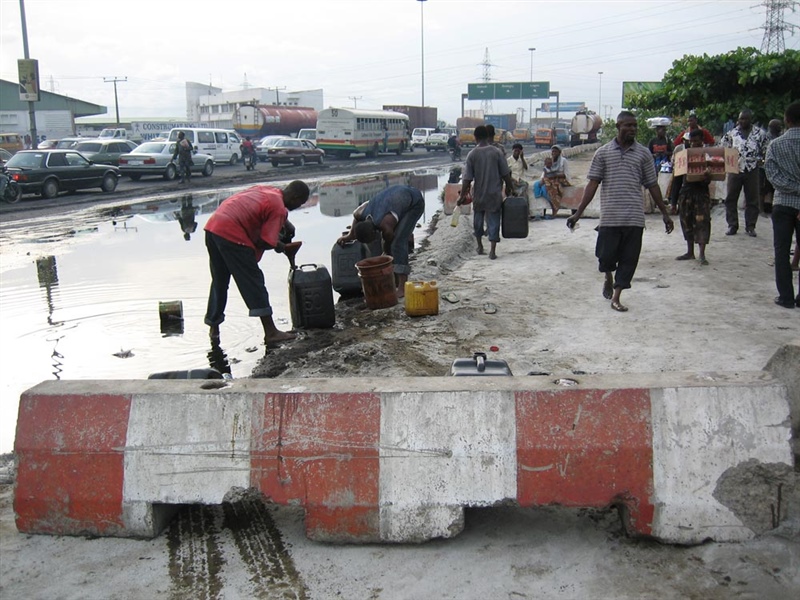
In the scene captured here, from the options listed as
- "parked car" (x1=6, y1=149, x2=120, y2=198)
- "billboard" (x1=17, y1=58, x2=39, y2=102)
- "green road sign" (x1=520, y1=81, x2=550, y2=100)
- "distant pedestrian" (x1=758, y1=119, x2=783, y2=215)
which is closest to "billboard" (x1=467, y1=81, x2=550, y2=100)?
"green road sign" (x1=520, y1=81, x2=550, y2=100)

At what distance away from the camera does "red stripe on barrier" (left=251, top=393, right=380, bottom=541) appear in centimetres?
337

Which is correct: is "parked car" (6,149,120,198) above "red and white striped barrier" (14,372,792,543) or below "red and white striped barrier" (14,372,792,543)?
above

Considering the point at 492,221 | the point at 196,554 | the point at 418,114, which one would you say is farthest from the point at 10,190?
the point at 418,114

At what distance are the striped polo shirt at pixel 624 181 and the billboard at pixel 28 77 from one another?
3053cm

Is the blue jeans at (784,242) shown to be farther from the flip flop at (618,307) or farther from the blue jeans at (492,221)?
the blue jeans at (492,221)

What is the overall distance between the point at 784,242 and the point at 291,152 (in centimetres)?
3145

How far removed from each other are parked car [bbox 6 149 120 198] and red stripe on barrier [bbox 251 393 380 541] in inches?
798

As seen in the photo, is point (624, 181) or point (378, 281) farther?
point (378, 281)

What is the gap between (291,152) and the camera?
121 ft

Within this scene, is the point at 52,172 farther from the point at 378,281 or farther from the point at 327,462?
the point at 327,462

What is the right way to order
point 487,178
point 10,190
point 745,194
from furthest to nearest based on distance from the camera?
point 10,190 < point 745,194 < point 487,178

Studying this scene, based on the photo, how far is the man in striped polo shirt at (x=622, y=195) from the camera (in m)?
7.30

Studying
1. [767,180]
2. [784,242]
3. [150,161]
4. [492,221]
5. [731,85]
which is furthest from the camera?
[150,161]

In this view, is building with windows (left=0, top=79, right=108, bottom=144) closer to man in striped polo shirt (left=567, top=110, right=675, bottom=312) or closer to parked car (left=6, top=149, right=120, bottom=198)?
parked car (left=6, top=149, right=120, bottom=198)
